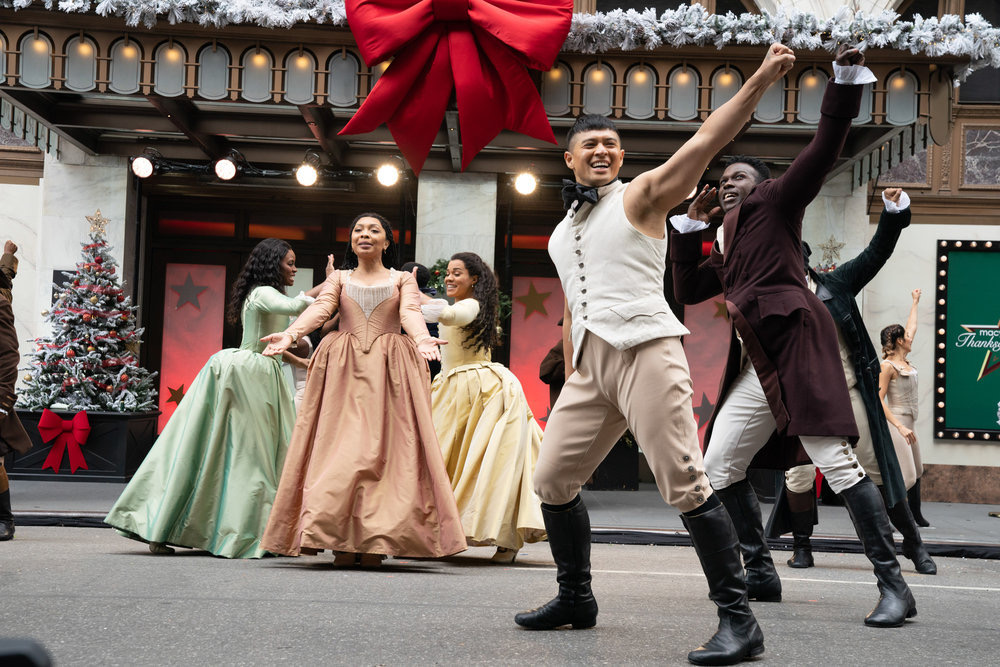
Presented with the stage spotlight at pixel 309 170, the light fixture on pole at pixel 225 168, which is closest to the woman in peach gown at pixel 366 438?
the stage spotlight at pixel 309 170

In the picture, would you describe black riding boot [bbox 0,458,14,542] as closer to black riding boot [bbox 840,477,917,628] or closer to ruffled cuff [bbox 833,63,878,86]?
black riding boot [bbox 840,477,917,628]

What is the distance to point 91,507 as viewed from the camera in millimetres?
8734

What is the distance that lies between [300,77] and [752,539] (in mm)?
6517

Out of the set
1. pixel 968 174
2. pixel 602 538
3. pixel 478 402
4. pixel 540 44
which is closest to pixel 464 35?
pixel 540 44

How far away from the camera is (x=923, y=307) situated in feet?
40.4

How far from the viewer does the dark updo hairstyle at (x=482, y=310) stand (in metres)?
6.88

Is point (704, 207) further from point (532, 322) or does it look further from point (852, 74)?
point (532, 322)

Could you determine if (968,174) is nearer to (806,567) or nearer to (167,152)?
(806,567)

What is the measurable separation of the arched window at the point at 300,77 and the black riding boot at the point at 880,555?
6.74 metres

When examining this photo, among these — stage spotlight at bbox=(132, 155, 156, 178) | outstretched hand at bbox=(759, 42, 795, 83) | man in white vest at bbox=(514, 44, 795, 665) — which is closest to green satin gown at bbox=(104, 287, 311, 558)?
man in white vest at bbox=(514, 44, 795, 665)

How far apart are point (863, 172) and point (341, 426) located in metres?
7.94

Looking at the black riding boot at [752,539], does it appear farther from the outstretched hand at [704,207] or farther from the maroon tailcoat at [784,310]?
the outstretched hand at [704,207]

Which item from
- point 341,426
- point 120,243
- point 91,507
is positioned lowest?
point 91,507

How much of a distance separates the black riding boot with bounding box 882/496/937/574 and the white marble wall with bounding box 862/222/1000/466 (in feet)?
21.0
